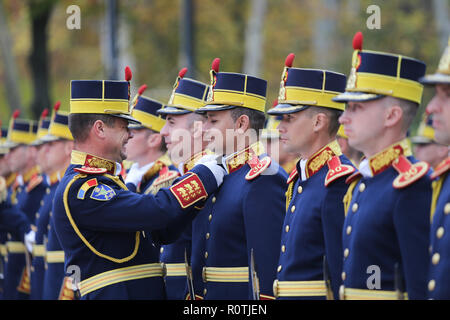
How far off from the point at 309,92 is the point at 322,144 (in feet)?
1.18

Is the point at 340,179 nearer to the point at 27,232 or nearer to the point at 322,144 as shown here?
the point at 322,144

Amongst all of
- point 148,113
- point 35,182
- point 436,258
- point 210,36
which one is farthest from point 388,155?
point 210,36

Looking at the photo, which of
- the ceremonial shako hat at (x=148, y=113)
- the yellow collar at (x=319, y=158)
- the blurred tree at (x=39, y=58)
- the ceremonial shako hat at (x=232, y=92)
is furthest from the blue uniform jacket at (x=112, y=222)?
the blurred tree at (x=39, y=58)

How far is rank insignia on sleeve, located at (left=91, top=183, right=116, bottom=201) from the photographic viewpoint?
5.38 meters

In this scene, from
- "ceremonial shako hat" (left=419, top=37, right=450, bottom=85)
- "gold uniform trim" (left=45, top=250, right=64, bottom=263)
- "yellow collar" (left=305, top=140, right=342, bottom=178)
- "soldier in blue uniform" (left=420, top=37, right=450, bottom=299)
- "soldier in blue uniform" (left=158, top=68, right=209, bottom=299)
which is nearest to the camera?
"soldier in blue uniform" (left=420, top=37, right=450, bottom=299)

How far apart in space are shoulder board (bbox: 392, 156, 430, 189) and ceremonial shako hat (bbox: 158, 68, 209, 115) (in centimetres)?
297

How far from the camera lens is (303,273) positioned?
192 inches

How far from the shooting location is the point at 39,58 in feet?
72.2

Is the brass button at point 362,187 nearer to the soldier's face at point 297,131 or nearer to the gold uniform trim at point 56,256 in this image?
the soldier's face at point 297,131

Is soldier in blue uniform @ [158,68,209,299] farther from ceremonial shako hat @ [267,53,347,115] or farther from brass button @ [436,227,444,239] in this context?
brass button @ [436,227,444,239]

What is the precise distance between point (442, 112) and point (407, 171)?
1.32 ft

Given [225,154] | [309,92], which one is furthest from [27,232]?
[309,92]

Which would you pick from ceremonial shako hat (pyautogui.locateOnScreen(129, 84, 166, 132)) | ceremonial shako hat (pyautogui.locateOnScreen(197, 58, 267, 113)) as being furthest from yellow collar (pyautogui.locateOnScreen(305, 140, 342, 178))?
ceremonial shako hat (pyautogui.locateOnScreen(129, 84, 166, 132))
